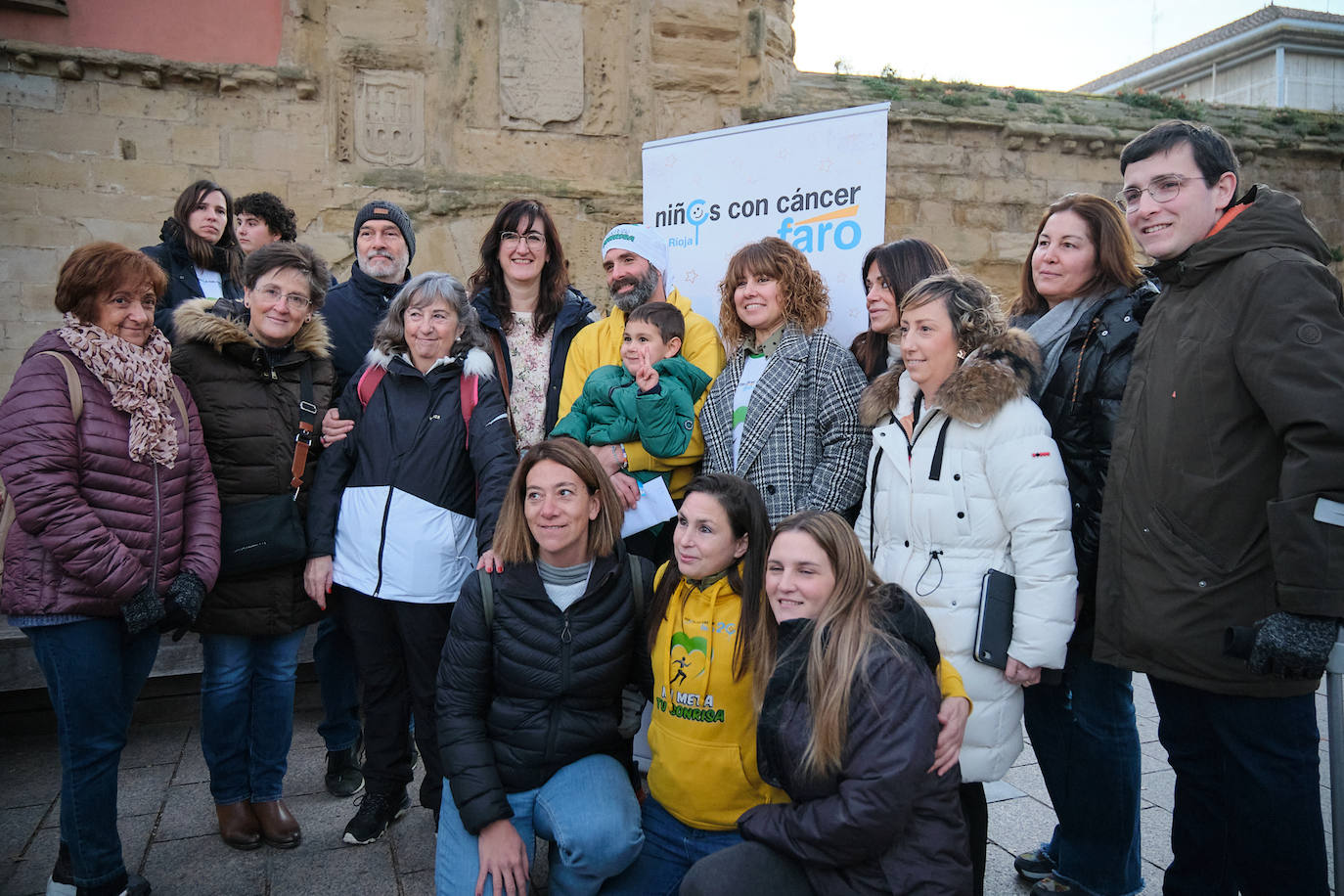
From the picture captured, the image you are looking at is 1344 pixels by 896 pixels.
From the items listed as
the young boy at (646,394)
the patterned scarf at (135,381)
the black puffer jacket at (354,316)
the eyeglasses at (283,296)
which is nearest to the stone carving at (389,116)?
the black puffer jacket at (354,316)

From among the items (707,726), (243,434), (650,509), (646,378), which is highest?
(646,378)

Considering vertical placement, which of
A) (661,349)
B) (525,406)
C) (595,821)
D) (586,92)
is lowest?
(595,821)

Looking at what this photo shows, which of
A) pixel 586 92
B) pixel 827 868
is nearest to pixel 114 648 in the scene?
pixel 827 868

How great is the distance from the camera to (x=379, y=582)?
296 centimetres

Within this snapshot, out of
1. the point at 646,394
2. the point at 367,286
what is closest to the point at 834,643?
the point at 646,394

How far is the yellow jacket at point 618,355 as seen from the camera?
125 inches

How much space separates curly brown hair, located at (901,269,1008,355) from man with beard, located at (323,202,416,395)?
7.84ft

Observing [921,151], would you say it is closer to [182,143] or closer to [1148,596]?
[182,143]

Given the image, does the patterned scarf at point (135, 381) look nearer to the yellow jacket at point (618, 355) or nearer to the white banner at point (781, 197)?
the yellow jacket at point (618, 355)

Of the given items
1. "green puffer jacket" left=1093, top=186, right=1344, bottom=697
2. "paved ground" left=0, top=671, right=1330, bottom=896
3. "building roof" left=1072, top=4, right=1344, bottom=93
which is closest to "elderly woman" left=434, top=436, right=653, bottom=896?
"paved ground" left=0, top=671, right=1330, bottom=896

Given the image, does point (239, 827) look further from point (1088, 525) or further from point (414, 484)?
point (1088, 525)

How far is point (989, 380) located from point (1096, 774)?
4.12 ft

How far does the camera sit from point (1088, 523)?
251 centimetres

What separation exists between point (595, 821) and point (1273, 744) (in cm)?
175
